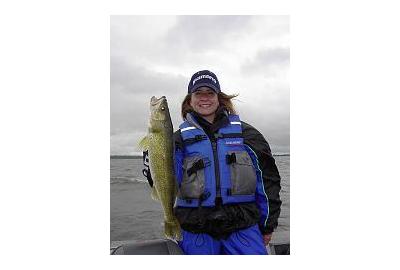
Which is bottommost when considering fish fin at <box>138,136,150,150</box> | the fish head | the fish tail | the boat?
the boat

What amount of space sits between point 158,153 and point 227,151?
3.43 ft

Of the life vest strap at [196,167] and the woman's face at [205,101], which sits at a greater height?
the woman's face at [205,101]

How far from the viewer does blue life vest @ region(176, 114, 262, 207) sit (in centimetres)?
484

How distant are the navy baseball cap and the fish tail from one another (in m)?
1.89

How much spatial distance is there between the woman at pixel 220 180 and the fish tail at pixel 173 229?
10cm

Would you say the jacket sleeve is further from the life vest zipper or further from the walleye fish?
the walleye fish

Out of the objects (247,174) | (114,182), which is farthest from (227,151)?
(114,182)

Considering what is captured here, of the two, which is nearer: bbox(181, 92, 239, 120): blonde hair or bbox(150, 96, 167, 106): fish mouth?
bbox(150, 96, 167, 106): fish mouth

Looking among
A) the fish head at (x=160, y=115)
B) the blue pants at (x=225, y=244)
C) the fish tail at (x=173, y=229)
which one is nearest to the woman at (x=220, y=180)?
the blue pants at (x=225, y=244)

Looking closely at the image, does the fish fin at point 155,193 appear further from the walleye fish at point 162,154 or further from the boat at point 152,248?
the boat at point 152,248

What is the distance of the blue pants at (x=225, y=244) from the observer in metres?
4.79

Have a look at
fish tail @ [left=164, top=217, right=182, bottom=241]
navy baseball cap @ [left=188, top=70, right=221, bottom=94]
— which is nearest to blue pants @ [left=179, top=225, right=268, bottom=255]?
fish tail @ [left=164, top=217, right=182, bottom=241]

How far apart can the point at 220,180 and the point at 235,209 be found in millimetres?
446

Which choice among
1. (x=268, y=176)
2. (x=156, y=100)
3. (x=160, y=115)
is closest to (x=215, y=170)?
(x=268, y=176)
